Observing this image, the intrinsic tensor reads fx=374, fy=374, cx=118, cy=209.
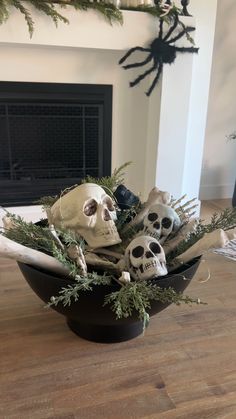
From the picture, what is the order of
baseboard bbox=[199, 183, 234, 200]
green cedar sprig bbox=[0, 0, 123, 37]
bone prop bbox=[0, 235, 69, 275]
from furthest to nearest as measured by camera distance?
baseboard bbox=[199, 183, 234, 200], green cedar sprig bbox=[0, 0, 123, 37], bone prop bbox=[0, 235, 69, 275]

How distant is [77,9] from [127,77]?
0.49 meters

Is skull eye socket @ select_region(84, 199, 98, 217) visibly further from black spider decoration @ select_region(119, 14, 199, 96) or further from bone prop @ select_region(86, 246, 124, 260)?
black spider decoration @ select_region(119, 14, 199, 96)

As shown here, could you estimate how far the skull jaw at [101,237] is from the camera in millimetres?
764

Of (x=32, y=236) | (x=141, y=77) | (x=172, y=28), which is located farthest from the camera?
(x=141, y=77)

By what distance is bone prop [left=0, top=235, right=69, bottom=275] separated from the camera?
63 cm

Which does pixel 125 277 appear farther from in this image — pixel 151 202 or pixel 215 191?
pixel 215 191

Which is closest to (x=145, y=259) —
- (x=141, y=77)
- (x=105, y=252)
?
(x=105, y=252)

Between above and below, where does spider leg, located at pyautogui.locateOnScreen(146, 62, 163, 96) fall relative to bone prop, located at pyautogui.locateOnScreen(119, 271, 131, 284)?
above

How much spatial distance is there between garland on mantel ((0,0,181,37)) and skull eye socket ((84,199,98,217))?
119 cm

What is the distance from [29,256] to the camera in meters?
0.67

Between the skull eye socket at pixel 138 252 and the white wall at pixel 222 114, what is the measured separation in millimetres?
1986

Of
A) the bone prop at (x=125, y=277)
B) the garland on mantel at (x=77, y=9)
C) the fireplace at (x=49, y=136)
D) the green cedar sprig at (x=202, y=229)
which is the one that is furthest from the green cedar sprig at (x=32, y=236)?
the fireplace at (x=49, y=136)

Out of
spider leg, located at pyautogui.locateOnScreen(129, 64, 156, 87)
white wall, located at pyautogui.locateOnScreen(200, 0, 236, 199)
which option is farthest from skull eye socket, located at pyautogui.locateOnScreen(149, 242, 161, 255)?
white wall, located at pyautogui.locateOnScreen(200, 0, 236, 199)

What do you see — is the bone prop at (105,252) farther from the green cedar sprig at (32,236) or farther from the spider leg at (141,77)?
the spider leg at (141,77)
